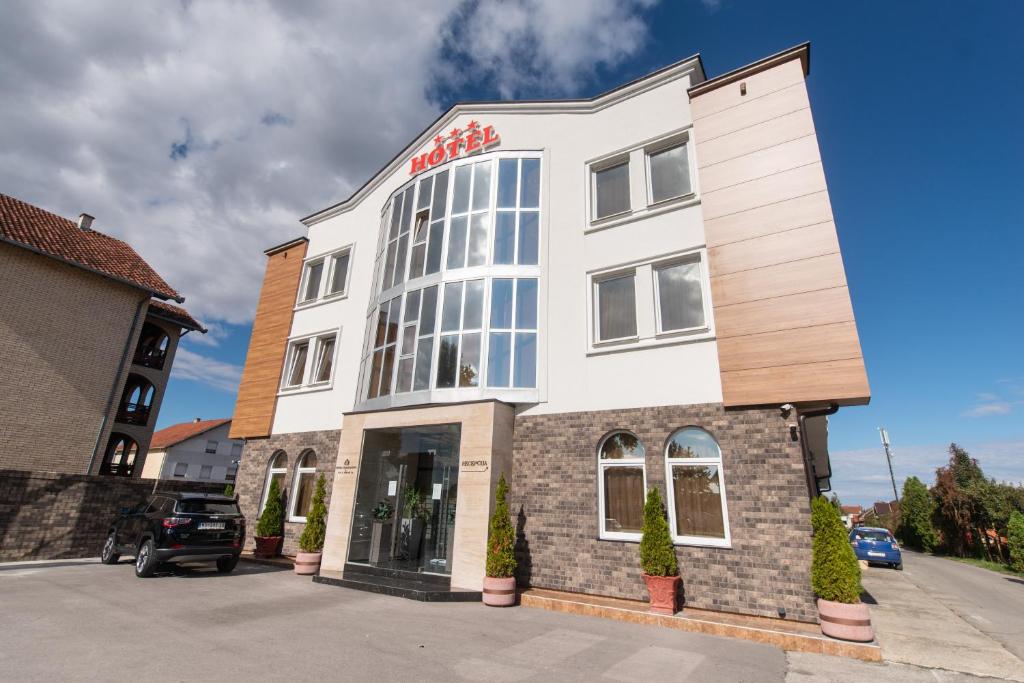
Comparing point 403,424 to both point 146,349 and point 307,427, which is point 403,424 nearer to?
point 307,427

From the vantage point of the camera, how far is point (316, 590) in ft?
32.4

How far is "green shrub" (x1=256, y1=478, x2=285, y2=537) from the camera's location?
46.5 feet

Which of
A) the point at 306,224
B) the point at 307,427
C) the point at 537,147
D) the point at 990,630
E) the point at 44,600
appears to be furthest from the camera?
the point at 306,224

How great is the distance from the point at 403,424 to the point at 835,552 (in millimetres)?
9116

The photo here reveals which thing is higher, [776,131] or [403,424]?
[776,131]

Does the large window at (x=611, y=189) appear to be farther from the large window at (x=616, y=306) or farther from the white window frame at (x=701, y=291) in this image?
the white window frame at (x=701, y=291)

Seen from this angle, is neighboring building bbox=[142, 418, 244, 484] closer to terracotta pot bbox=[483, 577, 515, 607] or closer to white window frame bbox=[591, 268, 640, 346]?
terracotta pot bbox=[483, 577, 515, 607]

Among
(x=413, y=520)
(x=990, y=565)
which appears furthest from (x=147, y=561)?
(x=990, y=565)

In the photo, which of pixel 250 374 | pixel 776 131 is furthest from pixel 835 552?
pixel 250 374

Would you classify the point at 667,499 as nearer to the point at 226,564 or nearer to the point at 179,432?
the point at 226,564

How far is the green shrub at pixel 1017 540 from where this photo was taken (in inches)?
709

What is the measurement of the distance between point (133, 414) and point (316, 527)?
21.7 meters

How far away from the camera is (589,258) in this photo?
1162 centimetres

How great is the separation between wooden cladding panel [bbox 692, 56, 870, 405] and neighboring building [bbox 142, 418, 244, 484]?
1714 inches
